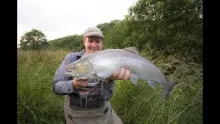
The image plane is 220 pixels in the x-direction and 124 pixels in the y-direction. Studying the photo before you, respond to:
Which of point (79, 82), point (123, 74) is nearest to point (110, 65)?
point (123, 74)

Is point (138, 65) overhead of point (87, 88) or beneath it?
overhead

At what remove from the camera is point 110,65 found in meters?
3.07

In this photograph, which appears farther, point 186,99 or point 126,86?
point 126,86

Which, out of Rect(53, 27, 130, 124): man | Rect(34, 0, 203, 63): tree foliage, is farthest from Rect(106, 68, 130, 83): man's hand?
Rect(34, 0, 203, 63): tree foliage

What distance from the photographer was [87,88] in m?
3.66

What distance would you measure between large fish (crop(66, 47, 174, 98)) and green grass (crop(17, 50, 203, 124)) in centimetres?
141

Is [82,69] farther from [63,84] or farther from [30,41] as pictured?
[30,41]

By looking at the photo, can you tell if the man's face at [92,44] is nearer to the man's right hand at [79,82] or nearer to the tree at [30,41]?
the man's right hand at [79,82]

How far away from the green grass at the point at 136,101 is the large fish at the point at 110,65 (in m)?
1.41

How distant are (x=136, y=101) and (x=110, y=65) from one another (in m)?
2.72

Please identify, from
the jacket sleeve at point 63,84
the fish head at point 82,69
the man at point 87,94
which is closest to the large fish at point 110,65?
the fish head at point 82,69
